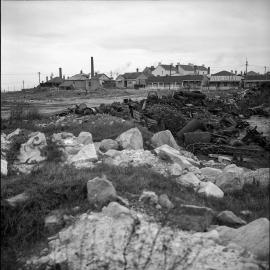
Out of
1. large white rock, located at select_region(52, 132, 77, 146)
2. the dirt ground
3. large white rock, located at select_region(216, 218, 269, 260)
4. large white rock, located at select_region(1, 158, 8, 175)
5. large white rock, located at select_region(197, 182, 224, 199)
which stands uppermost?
the dirt ground

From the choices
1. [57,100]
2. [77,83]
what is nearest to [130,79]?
[77,83]

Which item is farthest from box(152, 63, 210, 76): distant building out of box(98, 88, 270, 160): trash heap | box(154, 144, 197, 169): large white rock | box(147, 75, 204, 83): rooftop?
box(154, 144, 197, 169): large white rock

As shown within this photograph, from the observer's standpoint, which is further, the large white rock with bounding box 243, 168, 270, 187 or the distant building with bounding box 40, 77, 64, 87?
the distant building with bounding box 40, 77, 64, 87

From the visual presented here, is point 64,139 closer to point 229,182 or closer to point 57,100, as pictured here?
point 229,182

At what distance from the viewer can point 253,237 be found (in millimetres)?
4312

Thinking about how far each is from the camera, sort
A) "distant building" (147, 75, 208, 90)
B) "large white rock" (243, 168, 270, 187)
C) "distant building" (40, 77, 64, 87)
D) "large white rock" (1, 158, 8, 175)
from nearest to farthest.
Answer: "large white rock" (1, 158, 8, 175), "large white rock" (243, 168, 270, 187), "distant building" (147, 75, 208, 90), "distant building" (40, 77, 64, 87)

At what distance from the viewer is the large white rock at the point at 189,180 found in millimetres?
6430

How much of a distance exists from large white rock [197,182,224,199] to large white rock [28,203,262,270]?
1449 mm

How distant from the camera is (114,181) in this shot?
6004 mm

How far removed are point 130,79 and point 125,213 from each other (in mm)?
72945

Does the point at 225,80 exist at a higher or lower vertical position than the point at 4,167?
higher

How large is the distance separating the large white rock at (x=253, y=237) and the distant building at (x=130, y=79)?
230ft

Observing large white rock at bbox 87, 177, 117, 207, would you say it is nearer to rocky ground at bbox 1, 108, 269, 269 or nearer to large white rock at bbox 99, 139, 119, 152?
rocky ground at bbox 1, 108, 269, 269

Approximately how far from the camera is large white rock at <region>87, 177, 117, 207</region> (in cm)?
527
